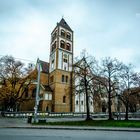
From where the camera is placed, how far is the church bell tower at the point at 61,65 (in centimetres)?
5725

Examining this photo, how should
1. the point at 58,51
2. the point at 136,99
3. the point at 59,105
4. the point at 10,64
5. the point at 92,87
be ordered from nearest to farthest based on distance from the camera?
the point at 92,87, the point at 136,99, the point at 10,64, the point at 59,105, the point at 58,51

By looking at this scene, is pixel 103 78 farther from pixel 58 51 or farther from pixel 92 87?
pixel 58 51

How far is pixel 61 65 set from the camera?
196 ft

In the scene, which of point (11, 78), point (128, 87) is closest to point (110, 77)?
point (128, 87)

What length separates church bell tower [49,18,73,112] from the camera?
188 ft

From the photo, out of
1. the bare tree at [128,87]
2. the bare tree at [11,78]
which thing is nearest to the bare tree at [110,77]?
the bare tree at [128,87]

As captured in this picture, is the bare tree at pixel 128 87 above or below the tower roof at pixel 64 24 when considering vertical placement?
below

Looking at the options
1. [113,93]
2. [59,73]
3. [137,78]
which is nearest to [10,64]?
[59,73]

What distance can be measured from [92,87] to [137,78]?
7.83 m

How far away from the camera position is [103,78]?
109 ft

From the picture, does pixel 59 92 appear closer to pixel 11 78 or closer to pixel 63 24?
pixel 11 78

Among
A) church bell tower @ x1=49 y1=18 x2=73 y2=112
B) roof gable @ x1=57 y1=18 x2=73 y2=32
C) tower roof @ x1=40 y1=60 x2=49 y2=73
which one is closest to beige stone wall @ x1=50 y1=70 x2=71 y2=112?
church bell tower @ x1=49 y1=18 x2=73 y2=112

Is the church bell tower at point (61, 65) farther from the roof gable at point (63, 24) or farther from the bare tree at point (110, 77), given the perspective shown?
the bare tree at point (110, 77)

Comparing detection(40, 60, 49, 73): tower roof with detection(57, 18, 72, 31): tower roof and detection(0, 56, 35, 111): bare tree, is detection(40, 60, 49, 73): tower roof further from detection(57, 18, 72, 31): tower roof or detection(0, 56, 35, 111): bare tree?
detection(0, 56, 35, 111): bare tree
